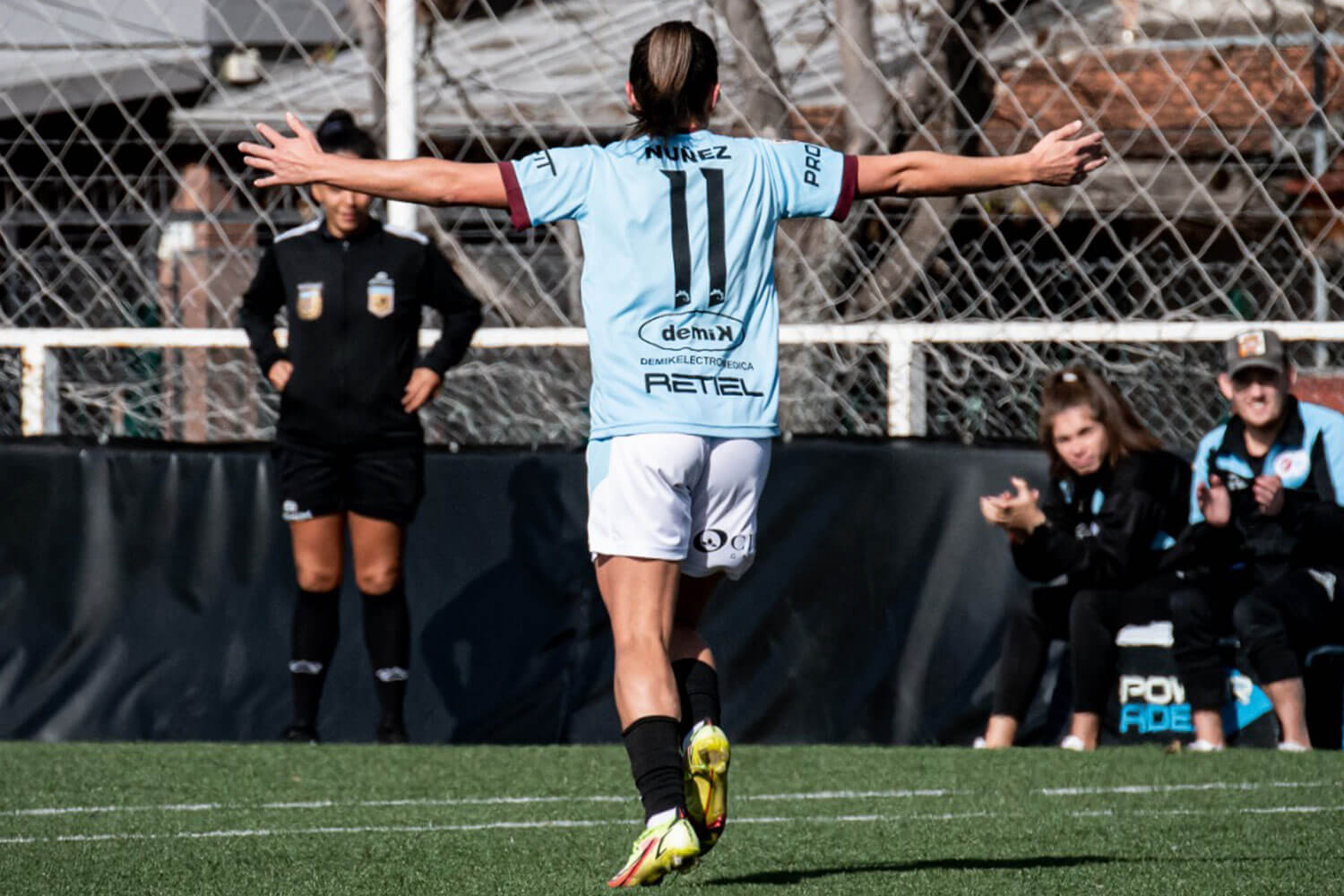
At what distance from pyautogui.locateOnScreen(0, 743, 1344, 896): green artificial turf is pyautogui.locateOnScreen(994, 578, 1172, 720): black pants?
312 mm

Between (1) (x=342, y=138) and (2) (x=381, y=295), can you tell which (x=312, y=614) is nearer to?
(2) (x=381, y=295)

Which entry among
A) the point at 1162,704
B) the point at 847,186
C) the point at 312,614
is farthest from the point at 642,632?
the point at 1162,704

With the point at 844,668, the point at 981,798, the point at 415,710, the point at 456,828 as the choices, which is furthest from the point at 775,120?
the point at 456,828

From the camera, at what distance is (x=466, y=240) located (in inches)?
335

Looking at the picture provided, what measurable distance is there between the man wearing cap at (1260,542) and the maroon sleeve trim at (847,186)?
2931mm

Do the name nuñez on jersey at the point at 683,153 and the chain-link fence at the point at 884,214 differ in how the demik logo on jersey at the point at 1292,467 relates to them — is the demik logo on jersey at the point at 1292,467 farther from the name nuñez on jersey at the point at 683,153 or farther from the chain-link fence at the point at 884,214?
the name nuñez on jersey at the point at 683,153

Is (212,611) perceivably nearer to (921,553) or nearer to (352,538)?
(352,538)

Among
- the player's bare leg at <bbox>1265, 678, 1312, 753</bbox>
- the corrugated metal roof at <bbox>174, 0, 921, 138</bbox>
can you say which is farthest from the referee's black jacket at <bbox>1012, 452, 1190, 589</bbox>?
the corrugated metal roof at <bbox>174, 0, 921, 138</bbox>

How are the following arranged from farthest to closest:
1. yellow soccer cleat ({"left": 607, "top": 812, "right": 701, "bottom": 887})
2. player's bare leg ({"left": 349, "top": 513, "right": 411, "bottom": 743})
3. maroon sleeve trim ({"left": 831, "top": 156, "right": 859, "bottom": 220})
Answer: player's bare leg ({"left": 349, "top": 513, "right": 411, "bottom": 743})
maroon sleeve trim ({"left": 831, "top": 156, "right": 859, "bottom": 220})
yellow soccer cleat ({"left": 607, "top": 812, "right": 701, "bottom": 887})

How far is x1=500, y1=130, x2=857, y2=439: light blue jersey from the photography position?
3900mm

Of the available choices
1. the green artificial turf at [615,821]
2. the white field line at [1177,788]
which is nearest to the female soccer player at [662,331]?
the green artificial turf at [615,821]

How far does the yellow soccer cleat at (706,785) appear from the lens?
383 centimetres

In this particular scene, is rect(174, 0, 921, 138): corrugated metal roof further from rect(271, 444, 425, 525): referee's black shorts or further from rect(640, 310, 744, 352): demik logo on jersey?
rect(640, 310, 744, 352): demik logo on jersey

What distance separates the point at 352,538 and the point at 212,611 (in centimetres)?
77
